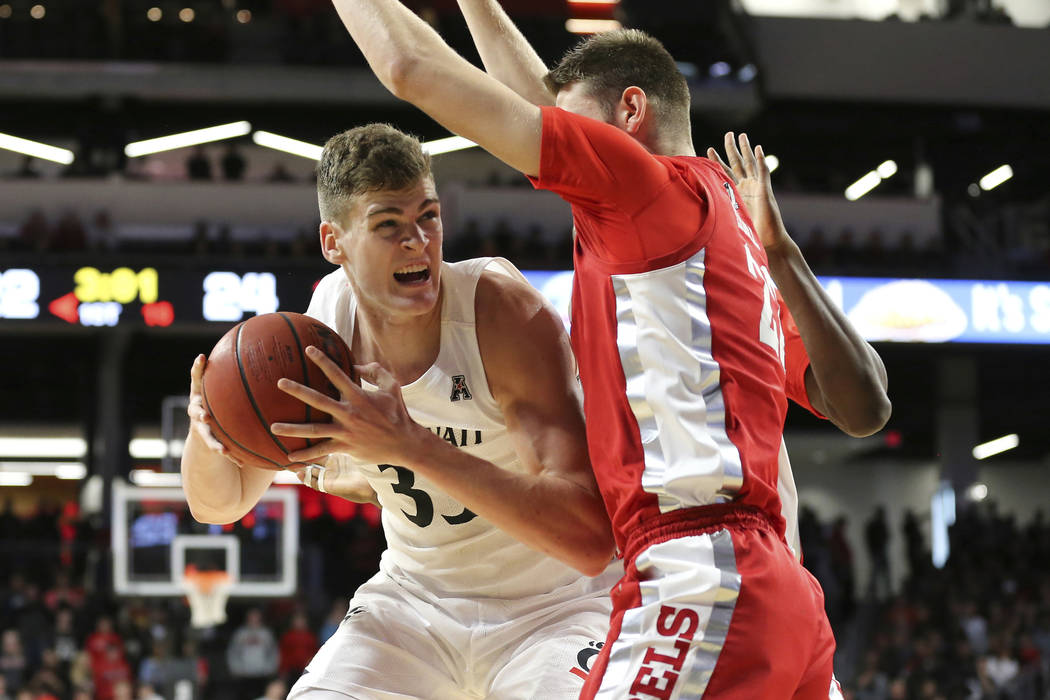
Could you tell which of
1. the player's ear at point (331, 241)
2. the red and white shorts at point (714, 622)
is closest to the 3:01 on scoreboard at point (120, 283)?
the player's ear at point (331, 241)

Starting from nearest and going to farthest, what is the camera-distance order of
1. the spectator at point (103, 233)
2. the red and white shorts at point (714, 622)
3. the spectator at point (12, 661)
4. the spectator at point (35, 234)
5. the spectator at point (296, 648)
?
the red and white shorts at point (714, 622) → the spectator at point (12, 661) → the spectator at point (296, 648) → the spectator at point (35, 234) → the spectator at point (103, 233)

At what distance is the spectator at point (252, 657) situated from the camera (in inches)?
495

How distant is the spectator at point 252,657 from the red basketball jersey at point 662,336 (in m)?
10.4

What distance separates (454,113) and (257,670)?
10985 mm

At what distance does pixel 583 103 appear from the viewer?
3.09 m

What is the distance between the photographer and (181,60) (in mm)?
19812

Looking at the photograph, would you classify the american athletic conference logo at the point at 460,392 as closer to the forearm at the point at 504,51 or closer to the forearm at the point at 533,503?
the forearm at the point at 533,503

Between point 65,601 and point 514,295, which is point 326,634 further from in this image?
point 514,295

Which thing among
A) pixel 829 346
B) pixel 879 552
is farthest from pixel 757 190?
pixel 879 552

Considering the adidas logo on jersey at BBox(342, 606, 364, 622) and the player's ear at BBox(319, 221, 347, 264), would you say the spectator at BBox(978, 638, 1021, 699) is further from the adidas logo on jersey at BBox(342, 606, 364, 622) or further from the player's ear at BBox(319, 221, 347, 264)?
the player's ear at BBox(319, 221, 347, 264)

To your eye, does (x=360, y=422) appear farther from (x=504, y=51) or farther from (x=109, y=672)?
(x=109, y=672)

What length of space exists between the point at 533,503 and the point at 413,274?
742 millimetres

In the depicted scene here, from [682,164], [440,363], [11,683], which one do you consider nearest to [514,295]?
[440,363]

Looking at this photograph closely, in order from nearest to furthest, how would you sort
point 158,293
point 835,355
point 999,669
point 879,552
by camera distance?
point 835,355 → point 999,669 → point 158,293 → point 879,552
